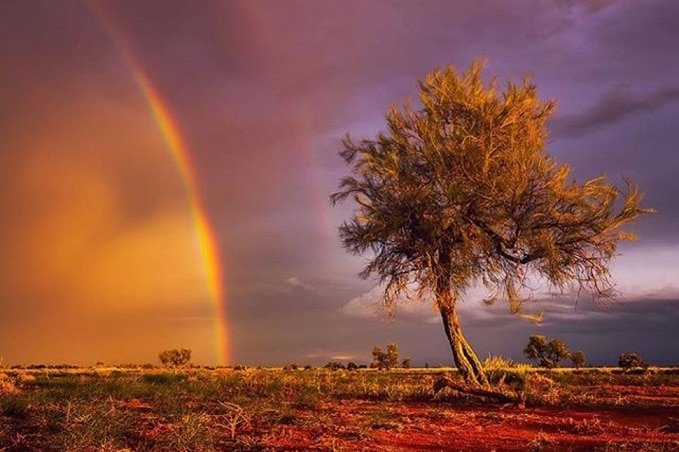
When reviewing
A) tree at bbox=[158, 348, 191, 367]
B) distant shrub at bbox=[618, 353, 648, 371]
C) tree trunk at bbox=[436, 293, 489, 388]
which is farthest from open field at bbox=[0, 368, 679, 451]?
tree at bbox=[158, 348, 191, 367]

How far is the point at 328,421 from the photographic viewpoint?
1093 centimetres

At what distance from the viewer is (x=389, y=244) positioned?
19.5 m

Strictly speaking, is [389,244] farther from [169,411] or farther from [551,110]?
[169,411]

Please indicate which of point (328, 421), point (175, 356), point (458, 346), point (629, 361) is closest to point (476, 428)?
point (328, 421)

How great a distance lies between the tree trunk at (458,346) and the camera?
1847 centimetres

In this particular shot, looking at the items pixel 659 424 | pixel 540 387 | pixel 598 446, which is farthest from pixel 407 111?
pixel 598 446

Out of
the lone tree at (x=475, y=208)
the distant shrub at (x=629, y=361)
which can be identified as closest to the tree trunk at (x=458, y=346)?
the lone tree at (x=475, y=208)

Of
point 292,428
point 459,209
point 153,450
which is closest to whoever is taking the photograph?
point 153,450

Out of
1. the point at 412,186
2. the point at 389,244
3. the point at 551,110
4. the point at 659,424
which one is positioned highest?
the point at 551,110

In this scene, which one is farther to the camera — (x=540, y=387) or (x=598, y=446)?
(x=540, y=387)

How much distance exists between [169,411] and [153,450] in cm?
361

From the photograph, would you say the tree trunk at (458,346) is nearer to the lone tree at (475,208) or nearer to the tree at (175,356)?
the lone tree at (475,208)

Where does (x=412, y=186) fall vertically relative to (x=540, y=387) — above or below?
above

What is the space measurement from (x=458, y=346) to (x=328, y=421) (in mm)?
8417
